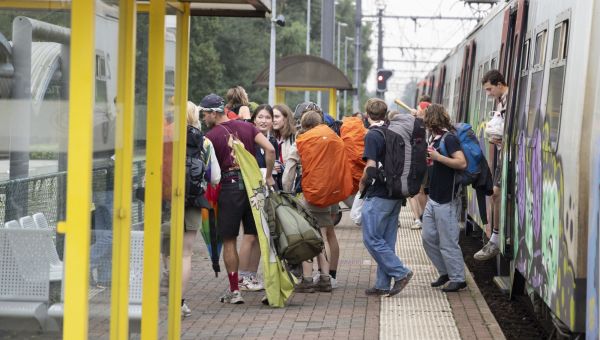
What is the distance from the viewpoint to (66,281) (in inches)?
202

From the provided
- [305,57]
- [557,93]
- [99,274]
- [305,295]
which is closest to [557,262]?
[557,93]

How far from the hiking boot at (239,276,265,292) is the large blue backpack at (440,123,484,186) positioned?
203 centimetres

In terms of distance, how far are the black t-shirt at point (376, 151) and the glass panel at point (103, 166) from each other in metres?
5.11

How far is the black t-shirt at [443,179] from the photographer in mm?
11008

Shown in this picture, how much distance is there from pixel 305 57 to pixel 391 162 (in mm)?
12906

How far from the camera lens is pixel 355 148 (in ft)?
39.4

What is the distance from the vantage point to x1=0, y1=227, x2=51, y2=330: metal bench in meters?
5.60

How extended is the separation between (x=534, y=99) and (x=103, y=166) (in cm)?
436


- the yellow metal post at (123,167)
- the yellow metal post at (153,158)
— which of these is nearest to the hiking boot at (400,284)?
the yellow metal post at (153,158)

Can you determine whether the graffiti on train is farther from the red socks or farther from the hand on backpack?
the red socks

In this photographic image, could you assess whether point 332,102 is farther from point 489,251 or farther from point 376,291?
point 376,291

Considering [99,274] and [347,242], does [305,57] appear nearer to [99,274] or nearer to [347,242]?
[347,242]

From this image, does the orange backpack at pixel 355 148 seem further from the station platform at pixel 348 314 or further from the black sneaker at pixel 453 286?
the black sneaker at pixel 453 286

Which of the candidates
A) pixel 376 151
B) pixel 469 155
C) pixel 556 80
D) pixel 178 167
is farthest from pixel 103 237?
pixel 469 155
